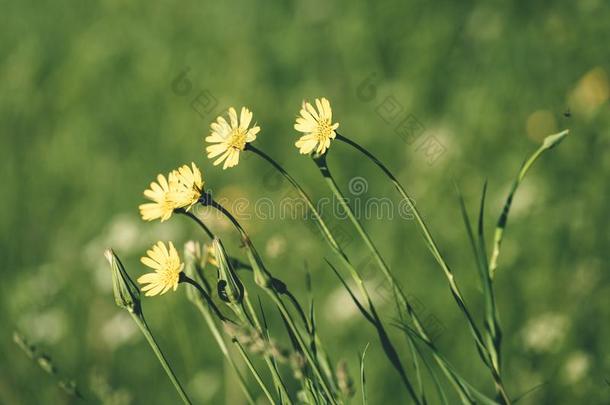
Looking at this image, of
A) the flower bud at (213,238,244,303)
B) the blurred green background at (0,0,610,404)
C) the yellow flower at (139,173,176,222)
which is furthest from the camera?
the blurred green background at (0,0,610,404)

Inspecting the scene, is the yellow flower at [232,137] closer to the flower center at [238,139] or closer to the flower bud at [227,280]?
the flower center at [238,139]

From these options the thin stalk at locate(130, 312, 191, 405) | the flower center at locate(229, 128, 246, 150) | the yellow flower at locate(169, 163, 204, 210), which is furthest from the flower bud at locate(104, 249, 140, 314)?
the flower center at locate(229, 128, 246, 150)

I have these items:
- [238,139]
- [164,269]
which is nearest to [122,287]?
[164,269]

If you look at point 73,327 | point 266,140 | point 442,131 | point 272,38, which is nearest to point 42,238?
point 73,327

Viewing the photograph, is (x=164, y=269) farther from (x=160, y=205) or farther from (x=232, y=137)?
(x=232, y=137)

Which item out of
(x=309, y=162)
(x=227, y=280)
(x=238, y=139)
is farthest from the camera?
(x=309, y=162)

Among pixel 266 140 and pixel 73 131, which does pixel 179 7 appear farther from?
pixel 266 140

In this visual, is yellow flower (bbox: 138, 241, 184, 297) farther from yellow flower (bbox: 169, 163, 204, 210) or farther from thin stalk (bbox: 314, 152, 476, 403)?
thin stalk (bbox: 314, 152, 476, 403)

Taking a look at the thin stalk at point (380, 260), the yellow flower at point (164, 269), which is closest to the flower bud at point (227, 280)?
the yellow flower at point (164, 269)
